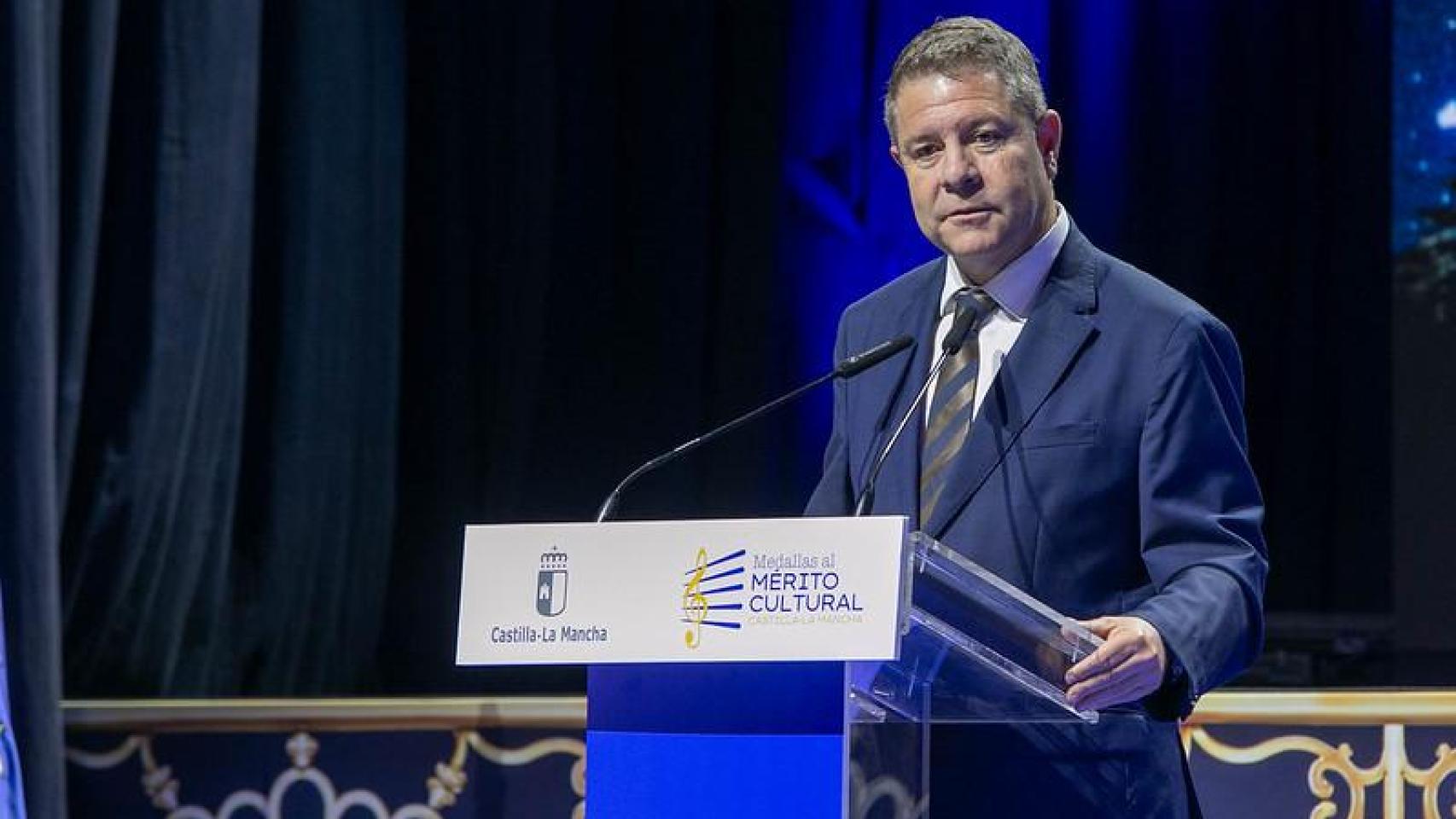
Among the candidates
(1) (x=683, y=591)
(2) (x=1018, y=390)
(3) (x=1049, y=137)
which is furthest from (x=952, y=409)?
(1) (x=683, y=591)

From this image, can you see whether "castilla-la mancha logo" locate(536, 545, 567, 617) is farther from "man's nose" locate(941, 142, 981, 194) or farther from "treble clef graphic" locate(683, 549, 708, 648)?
"man's nose" locate(941, 142, 981, 194)

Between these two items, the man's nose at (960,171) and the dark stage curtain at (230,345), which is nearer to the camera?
the man's nose at (960,171)

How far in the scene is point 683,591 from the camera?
5.93 feet

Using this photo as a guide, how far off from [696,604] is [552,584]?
5.7 inches

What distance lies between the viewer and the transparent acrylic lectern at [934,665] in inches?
70.4

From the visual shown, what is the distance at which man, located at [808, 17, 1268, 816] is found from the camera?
200 cm

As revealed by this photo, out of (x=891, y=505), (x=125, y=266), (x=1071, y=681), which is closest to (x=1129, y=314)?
(x=891, y=505)

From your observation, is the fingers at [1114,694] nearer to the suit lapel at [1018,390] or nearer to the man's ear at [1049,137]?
the suit lapel at [1018,390]

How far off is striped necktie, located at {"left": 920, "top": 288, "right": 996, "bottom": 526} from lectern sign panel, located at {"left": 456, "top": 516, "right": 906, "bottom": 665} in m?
0.39

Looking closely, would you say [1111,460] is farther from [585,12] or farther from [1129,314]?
[585,12]

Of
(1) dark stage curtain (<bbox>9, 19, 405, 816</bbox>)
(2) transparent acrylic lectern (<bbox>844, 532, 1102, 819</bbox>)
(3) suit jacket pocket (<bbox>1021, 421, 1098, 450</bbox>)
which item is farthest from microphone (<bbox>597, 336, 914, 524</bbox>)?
(1) dark stage curtain (<bbox>9, 19, 405, 816</bbox>)

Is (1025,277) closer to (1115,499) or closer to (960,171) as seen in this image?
(960,171)

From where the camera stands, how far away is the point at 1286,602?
458 cm

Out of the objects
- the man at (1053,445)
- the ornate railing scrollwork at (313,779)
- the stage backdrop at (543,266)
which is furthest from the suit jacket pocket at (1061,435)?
the stage backdrop at (543,266)
